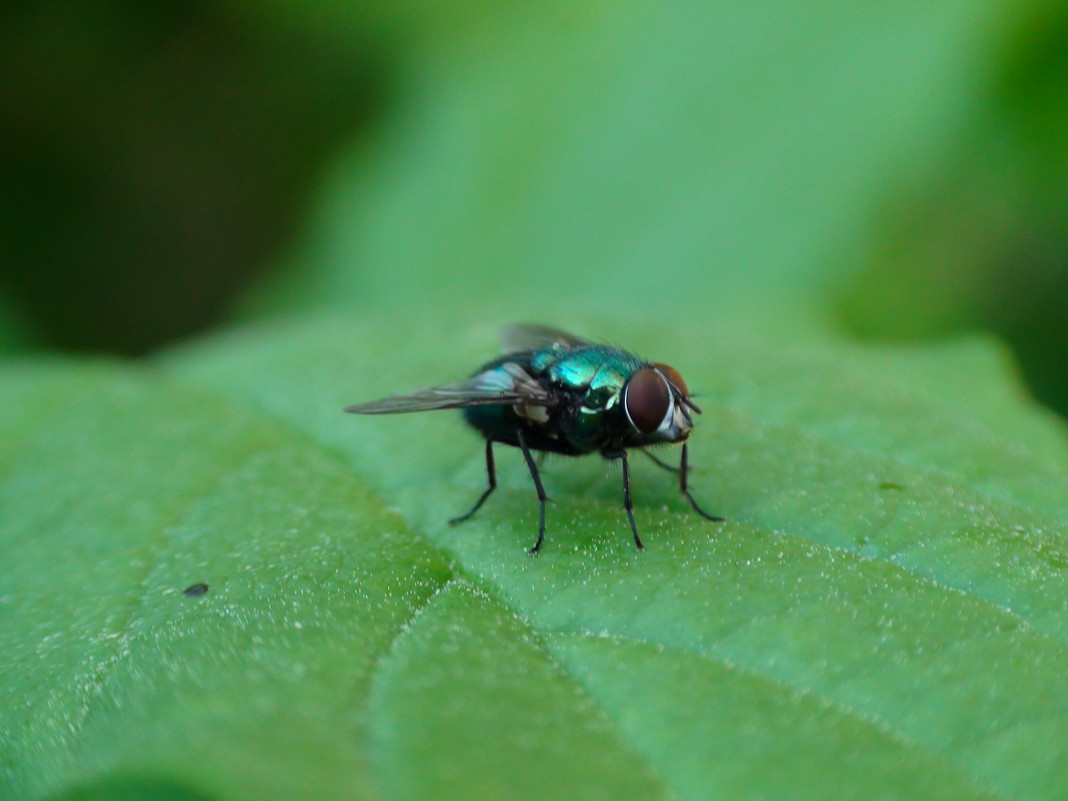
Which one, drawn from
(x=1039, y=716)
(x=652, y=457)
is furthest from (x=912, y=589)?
(x=652, y=457)

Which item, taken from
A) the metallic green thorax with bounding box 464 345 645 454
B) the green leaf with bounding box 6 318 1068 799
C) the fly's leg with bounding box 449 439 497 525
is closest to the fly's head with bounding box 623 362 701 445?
the metallic green thorax with bounding box 464 345 645 454

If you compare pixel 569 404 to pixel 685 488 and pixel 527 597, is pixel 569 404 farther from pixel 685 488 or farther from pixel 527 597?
pixel 527 597

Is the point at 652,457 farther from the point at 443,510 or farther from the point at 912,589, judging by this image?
the point at 912,589

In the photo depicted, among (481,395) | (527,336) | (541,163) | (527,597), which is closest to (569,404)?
(481,395)

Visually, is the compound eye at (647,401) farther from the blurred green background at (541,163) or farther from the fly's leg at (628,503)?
the blurred green background at (541,163)

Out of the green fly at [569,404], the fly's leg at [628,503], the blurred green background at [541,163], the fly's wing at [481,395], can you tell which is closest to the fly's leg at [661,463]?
the green fly at [569,404]

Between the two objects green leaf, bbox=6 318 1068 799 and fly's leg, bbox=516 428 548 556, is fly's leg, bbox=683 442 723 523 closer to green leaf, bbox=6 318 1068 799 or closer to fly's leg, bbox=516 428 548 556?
green leaf, bbox=6 318 1068 799
